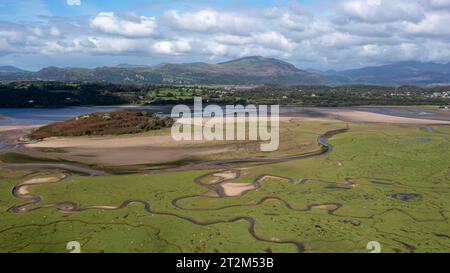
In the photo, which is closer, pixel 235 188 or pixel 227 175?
pixel 235 188

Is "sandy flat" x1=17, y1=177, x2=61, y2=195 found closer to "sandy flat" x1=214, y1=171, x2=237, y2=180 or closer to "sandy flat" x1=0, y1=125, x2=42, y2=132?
"sandy flat" x1=214, y1=171, x2=237, y2=180

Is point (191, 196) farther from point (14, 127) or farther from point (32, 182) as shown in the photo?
point (14, 127)

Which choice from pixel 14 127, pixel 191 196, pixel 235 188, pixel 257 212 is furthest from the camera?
pixel 14 127

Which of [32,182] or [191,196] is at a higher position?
[32,182]

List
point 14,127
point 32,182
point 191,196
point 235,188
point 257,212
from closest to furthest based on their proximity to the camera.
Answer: point 257,212
point 191,196
point 235,188
point 32,182
point 14,127

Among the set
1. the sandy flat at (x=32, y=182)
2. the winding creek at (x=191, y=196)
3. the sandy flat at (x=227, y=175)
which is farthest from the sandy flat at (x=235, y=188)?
the sandy flat at (x=32, y=182)

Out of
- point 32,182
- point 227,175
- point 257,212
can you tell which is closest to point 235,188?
point 227,175

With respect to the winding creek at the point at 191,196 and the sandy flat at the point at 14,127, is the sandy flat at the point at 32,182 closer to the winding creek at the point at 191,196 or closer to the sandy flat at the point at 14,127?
the winding creek at the point at 191,196

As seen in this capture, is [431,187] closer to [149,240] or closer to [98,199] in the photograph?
[149,240]

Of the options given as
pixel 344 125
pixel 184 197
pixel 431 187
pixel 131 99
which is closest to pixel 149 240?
pixel 184 197
